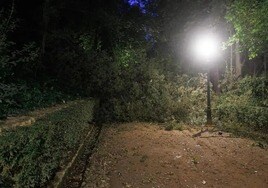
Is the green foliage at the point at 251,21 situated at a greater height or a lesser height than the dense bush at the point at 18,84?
greater

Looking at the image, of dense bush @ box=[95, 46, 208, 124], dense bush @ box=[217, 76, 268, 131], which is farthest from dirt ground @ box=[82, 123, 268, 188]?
dense bush @ box=[95, 46, 208, 124]

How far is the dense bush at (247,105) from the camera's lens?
13.4 metres

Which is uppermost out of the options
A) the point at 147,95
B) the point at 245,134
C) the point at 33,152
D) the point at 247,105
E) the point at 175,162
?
the point at 33,152

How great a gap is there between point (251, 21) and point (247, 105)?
12.6 ft

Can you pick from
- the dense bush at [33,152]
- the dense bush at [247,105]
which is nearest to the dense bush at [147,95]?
the dense bush at [247,105]

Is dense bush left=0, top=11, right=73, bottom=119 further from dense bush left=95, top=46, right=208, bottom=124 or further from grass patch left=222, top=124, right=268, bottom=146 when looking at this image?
grass patch left=222, top=124, right=268, bottom=146

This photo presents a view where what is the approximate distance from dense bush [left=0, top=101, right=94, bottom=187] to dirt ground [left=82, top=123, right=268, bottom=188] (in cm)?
103

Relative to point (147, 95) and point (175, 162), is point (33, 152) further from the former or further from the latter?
point (147, 95)

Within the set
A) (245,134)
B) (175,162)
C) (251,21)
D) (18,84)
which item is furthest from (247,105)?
(18,84)

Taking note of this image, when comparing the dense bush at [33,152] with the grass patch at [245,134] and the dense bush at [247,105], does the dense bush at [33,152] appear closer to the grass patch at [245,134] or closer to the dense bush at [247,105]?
the grass patch at [245,134]

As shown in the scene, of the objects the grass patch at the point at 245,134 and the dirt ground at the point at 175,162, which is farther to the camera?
the grass patch at the point at 245,134

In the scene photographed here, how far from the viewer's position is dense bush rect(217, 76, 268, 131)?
13445 millimetres

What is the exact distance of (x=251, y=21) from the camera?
47.3 ft

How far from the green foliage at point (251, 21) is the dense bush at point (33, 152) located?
10302 millimetres
